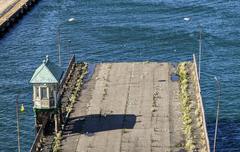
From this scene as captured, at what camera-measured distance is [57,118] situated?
4925 centimetres

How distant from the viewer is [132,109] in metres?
53.5

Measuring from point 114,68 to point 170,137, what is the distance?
18368mm

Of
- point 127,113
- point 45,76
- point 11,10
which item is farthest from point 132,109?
point 11,10

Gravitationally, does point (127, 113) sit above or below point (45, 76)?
below

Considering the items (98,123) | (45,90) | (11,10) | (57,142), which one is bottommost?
(11,10)

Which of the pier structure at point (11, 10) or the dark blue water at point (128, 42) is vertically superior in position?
the dark blue water at point (128, 42)

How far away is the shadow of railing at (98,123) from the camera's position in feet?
163

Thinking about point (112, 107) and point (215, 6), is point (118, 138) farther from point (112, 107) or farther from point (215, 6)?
point (215, 6)

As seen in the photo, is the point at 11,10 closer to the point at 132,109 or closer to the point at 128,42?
the point at 128,42

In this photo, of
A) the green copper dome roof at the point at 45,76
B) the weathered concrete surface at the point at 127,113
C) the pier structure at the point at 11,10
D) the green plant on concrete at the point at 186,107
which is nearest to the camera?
the green plant on concrete at the point at 186,107

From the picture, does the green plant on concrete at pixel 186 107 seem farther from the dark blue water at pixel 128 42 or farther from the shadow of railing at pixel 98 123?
the dark blue water at pixel 128 42

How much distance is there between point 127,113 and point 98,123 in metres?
3.11

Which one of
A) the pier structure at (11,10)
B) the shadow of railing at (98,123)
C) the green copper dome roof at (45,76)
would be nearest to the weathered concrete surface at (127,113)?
the shadow of railing at (98,123)

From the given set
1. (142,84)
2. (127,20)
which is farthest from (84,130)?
(127,20)
